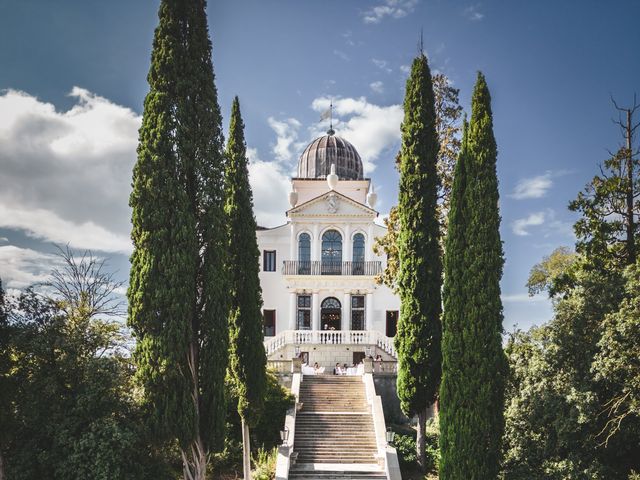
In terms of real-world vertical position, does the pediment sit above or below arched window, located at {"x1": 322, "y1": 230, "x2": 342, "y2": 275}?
above

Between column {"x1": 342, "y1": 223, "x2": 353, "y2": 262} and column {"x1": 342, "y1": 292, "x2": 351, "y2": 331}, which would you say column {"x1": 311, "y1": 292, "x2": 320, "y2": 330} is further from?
column {"x1": 342, "y1": 223, "x2": 353, "y2": 262}

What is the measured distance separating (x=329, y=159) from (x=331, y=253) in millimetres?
8261

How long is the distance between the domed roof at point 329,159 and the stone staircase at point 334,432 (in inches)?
658

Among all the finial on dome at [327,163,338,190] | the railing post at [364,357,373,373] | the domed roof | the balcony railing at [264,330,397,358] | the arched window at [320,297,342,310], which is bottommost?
the railing post at [364,357,373,373]

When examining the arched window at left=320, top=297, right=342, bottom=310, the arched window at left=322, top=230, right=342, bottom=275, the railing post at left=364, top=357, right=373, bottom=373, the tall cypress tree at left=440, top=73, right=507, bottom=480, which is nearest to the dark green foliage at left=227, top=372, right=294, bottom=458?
the railing post at left=364, top=357, right=373, bottom=373

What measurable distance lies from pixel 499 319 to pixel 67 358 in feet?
34.7

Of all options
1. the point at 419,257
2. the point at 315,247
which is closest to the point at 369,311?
the point at 315,247

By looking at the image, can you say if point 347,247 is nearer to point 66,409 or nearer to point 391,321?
point 391,321

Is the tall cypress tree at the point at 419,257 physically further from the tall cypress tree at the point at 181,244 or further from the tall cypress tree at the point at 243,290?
the tall cypress tree at the point at 181,244

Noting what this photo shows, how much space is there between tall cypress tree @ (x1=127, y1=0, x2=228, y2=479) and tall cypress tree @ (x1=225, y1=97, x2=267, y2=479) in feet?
12.0

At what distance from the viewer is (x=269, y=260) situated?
3169 centimetres

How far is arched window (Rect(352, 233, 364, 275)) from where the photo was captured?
30.6m

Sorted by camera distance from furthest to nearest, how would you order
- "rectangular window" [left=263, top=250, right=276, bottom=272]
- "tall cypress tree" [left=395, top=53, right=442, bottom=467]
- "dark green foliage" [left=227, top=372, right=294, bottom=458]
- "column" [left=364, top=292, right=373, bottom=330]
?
"rectangular window" [left=263, top=250, right=276, bottom=272], "column" [left=364, top=292, right=373, bottom=330], "dark green foliage" [left=227, top=372, right=294, bottom=458], "tall cypress tree" [left=395, top=53, right=442, bottom=467]

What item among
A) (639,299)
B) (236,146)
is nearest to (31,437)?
(236,146)
